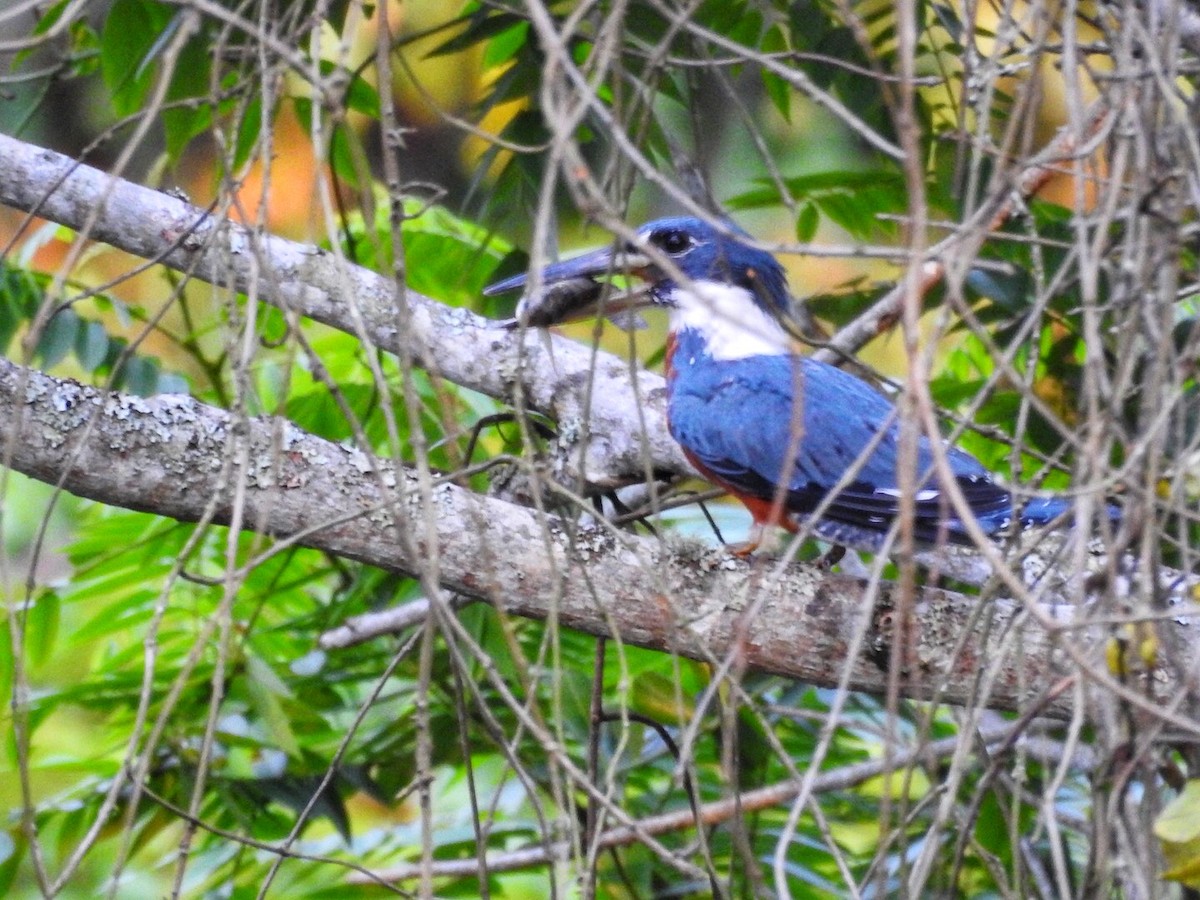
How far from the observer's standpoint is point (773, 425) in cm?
289

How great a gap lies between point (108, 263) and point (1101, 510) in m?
A: 5.29

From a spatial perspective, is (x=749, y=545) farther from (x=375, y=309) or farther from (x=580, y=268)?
(x=375, y=309)

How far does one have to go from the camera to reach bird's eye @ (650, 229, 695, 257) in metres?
3.26

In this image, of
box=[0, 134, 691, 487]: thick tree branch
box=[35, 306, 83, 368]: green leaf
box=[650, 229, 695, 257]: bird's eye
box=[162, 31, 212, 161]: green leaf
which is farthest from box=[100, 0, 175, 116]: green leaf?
box=[650, 229, 695, 257]: bird's eye

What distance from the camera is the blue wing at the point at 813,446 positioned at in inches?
105

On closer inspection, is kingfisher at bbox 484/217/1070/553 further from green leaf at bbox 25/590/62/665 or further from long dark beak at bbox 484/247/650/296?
green leaf at bbox 25/590/62/665

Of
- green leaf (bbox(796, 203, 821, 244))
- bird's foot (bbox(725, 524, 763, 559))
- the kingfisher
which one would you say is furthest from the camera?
green leaf (bbox(796, 203, 821, 244))

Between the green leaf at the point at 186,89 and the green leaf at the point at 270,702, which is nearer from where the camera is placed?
the green leaf at the point at 186,89

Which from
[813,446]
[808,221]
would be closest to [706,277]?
[808,221]

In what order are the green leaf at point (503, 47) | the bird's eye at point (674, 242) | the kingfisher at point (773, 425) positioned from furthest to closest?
the bird's eye at point (674, 242) → the green leaf at point (503, 47) → the kingfisher at point (773, 425)

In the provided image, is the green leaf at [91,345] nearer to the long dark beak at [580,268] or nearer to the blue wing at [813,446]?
the long dark beak at [580,268]

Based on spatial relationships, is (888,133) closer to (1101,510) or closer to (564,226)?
(564,226)

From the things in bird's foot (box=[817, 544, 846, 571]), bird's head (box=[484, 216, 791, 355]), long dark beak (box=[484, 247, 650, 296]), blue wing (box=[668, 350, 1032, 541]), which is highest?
long dark beak (box=[484, 247, 650, 296])

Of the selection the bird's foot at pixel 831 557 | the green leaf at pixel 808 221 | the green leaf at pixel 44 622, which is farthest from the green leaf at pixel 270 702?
the green leaf at pixel 808 221
